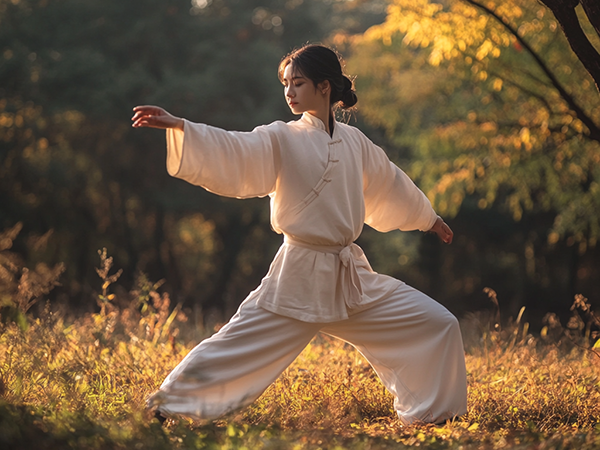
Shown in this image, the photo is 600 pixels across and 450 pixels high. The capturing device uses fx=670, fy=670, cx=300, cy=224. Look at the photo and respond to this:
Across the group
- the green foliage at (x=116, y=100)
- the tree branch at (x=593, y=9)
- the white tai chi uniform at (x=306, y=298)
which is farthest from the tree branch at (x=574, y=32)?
the green foliage at (x=116, y=100)

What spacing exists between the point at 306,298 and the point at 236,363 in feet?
1.42

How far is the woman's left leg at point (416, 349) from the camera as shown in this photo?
3.19 meters

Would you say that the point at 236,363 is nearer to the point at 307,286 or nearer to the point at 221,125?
the point at 307,286

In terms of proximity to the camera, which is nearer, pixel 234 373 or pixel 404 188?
pixel 234 373

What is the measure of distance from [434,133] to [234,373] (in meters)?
7.69

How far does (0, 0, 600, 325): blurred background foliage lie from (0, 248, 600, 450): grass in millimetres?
5021

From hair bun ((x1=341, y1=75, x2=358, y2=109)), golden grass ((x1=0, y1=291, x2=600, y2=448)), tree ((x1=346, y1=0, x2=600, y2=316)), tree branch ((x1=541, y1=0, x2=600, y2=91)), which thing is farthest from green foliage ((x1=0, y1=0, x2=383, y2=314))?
tree branch ((x1=541, y1=0, x2=600, y2=91))

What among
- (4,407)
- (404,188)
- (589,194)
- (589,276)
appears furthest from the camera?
(589,276)

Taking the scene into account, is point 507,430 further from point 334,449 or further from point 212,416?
point 212,416

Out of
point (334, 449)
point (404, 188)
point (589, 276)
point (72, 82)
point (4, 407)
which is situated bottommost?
point (589, 276)

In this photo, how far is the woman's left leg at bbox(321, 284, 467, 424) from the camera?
3189 mm

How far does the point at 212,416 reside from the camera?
9.46 ft

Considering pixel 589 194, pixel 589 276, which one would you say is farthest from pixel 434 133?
pixel 589 276

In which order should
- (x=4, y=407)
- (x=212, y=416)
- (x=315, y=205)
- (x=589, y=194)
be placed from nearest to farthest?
(x=4, y=407) → (x=212, y=416) → (x=315, y=205) → (x=589, y=194)
